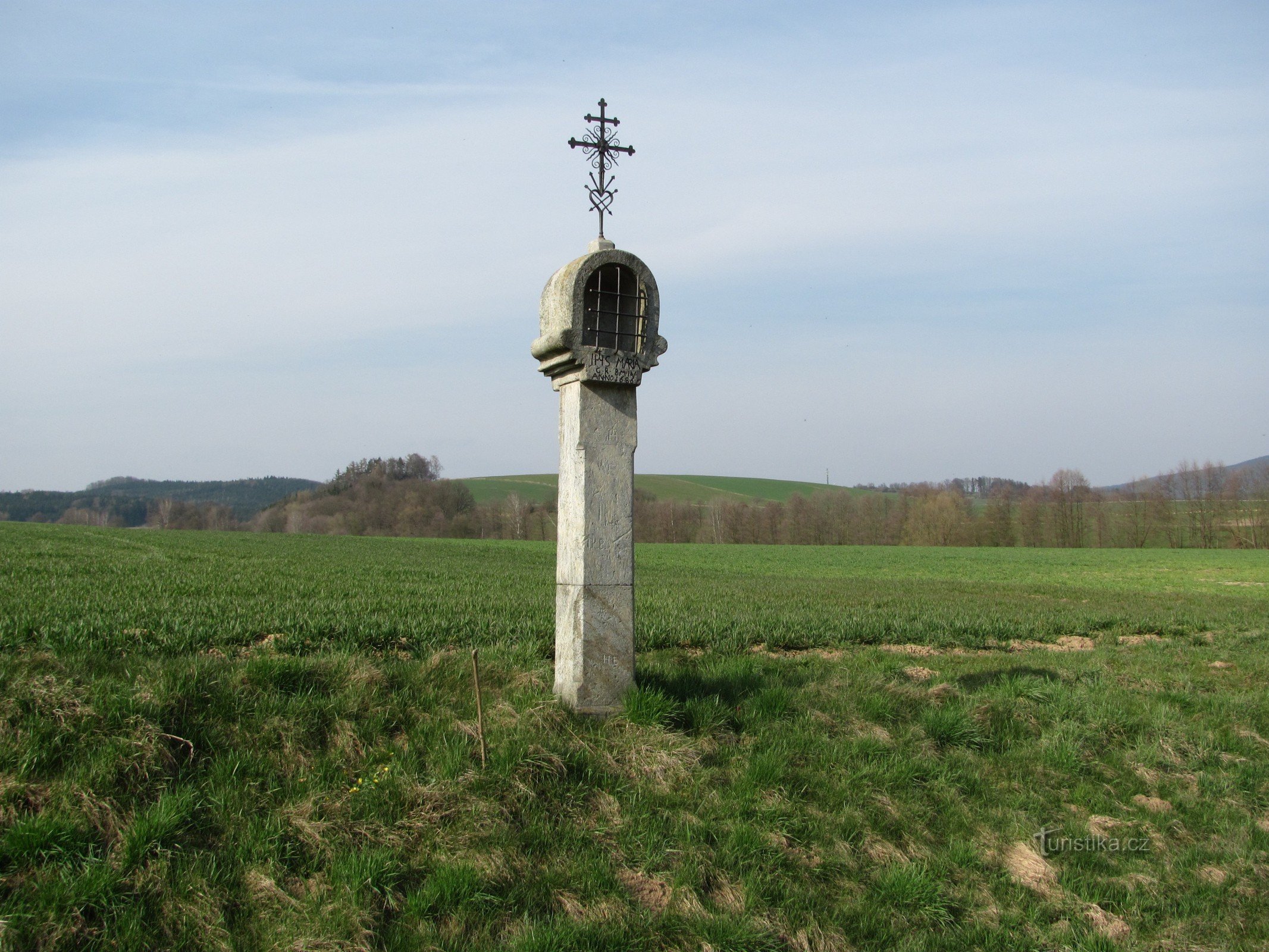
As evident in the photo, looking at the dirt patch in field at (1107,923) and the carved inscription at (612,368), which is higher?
the carved inscription at (612,368)

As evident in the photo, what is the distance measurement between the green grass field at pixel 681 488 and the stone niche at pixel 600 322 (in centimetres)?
8905

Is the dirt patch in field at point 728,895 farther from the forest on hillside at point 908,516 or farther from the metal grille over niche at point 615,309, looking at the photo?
the forest on hillside at point 908,516

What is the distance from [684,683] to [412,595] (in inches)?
310

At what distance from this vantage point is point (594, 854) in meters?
4.71

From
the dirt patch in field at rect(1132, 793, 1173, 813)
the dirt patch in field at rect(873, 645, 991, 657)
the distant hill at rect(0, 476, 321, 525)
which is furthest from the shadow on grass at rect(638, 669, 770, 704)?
the distant hill at rect(0, 476, 321, 525)

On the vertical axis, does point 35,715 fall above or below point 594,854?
above

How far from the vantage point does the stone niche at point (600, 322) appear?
6066 mm

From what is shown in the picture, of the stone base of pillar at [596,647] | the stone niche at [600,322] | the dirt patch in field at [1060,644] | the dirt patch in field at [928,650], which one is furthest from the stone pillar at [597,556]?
the dirt patch in field at [1060,644]

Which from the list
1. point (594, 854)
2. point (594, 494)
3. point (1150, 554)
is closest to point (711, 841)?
point (594, 854)

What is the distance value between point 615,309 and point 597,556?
184cm

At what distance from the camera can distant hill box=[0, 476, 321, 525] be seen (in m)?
124

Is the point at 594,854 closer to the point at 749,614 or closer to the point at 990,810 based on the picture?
the point at 990,810

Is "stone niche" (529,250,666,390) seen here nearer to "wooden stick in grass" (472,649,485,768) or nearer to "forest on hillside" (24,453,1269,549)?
"wooden stick in grass" (472,649,485,768)

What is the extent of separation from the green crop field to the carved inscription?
227 cm
